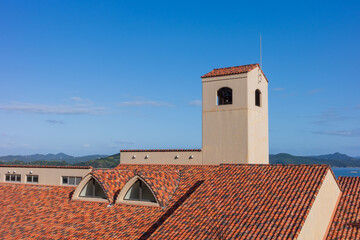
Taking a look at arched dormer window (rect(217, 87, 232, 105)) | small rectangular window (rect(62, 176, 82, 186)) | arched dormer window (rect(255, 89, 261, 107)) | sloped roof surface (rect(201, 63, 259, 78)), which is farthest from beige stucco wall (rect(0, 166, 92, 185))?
arched dormer window (rect(255, 89, 261, 107))

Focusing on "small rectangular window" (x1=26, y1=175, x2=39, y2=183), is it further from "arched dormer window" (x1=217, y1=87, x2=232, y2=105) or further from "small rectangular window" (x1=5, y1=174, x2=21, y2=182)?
"arched dormer window" (x1=217, y1=87, x2=232, y2=105)

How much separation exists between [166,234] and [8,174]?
90.8 ft

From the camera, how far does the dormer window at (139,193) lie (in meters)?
24.0

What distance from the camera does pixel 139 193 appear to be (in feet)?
79.8

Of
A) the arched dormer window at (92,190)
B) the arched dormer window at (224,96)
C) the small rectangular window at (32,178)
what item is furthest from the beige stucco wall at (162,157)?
the small rectangular window at (32,178)

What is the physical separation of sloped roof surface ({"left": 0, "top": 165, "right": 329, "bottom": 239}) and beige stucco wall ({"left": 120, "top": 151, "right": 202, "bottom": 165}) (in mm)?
888

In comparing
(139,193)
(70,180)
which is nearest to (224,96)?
(139,193)

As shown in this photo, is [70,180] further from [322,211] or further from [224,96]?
[322,211]

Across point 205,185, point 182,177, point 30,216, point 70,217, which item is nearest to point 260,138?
point 182,177

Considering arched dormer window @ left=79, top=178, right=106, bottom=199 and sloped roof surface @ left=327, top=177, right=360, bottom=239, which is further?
arched dormer window @ left=79, top=178, right=106, bottom=199

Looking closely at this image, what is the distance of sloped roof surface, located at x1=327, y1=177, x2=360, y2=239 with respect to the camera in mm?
19234

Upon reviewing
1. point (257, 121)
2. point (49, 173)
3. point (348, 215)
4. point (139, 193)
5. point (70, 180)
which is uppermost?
point (257, 121)

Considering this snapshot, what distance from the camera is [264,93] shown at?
32.4m

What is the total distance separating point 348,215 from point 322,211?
3.65 meters
